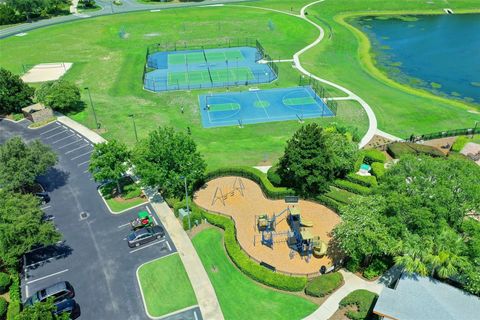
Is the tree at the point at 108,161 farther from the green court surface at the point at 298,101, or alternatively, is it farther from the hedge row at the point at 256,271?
the green court surface at the point at 298,101

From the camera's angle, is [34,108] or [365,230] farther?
[34,108]

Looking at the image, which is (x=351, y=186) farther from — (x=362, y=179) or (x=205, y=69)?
(x=205, y=69)

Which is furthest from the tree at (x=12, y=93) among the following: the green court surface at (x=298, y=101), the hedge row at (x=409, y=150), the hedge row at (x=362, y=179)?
the hedge row at (x=409, y=150)

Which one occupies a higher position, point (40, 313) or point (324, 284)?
point (40, 313)

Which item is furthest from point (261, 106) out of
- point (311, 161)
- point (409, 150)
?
point (311, 161)

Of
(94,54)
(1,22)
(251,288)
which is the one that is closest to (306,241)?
(251,288)

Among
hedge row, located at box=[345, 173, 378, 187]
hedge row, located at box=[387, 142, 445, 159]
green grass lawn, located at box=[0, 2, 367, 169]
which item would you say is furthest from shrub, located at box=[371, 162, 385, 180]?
green grass lawn, located at box=[0, 2, 367, 169]

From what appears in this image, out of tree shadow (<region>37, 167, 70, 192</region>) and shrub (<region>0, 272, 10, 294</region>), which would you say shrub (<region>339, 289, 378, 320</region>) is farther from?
tree shadow (<region>37, 167, 70, 192</region>)
